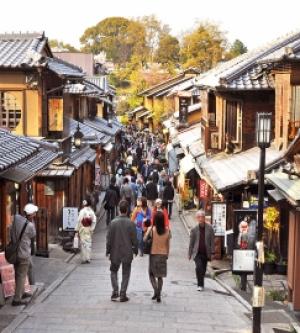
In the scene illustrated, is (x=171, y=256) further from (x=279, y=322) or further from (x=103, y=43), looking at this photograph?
(x=103, y=43)

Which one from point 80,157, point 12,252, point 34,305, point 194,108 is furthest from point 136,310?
point 194,108

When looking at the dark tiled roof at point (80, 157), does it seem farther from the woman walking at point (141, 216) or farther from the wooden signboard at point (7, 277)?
the wooden signboard at point (7, 277)

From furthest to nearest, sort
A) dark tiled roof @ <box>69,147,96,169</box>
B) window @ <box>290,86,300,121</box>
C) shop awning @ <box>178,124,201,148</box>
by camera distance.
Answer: shop awning @ <box>178,124,201,148</box> < dark tiled roof @ <box>69,147,96,169</box> < window @ <box>290,86,300,121</box>

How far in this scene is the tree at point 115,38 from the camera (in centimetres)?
9656

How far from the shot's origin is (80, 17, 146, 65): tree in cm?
9656

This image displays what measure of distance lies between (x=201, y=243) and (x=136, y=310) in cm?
270

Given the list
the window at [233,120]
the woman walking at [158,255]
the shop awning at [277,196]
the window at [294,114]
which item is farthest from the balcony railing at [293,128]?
the woman walking at [158,255]

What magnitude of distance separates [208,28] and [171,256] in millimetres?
56215

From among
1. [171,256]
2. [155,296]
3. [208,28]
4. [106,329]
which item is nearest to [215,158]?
[171,256]

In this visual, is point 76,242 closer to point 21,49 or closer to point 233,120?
point 21,49

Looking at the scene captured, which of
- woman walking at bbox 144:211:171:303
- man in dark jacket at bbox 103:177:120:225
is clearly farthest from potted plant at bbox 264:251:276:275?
man in dark jacket at bbox 103:177:120:225

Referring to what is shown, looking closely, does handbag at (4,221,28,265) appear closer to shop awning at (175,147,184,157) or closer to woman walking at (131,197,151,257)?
woman walking at (131,197,151,257)

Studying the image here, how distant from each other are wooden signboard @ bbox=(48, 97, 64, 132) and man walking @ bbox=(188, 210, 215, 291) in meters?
9.45

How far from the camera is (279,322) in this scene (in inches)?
438
